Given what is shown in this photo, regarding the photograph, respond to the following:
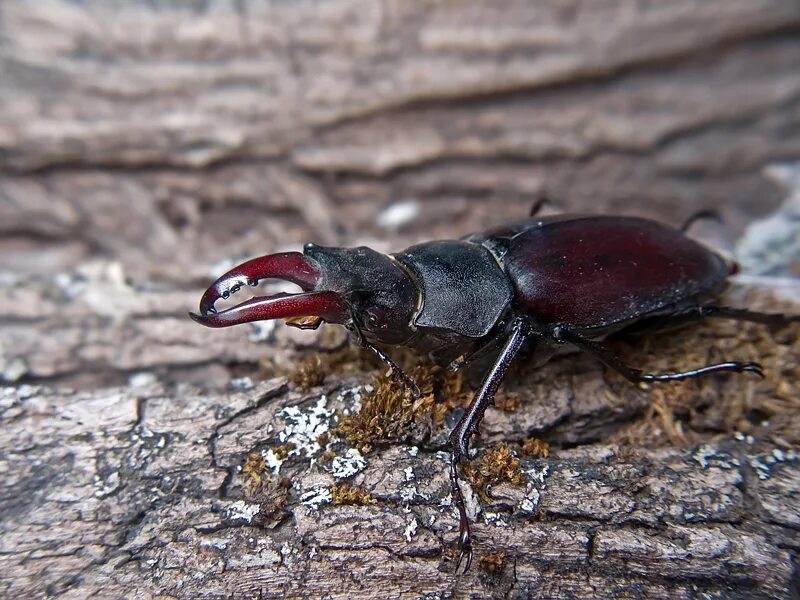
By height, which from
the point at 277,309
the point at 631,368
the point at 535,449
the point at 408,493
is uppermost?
the point at 277,309

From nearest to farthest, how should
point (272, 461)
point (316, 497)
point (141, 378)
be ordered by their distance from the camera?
point (316, 497)
point (272, 461)
point (141, 378)

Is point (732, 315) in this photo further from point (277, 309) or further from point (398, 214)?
point (398, 214)

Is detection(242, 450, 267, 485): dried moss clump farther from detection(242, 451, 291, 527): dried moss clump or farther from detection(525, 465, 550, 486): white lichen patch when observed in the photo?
detection(525, 465, 550, 486): white lichen patch

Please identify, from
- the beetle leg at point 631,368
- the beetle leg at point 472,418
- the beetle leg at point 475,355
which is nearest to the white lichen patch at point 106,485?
the beetle leg at point 472,418

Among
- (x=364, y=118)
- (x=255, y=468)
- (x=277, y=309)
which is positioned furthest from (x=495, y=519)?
(x=364, y=118)

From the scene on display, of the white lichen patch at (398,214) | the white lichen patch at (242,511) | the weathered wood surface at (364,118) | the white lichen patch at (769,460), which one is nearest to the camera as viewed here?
the white lichen patch at (242,511)

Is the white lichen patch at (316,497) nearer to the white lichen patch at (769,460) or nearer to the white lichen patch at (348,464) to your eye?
the white lichen patch at (348,464)
